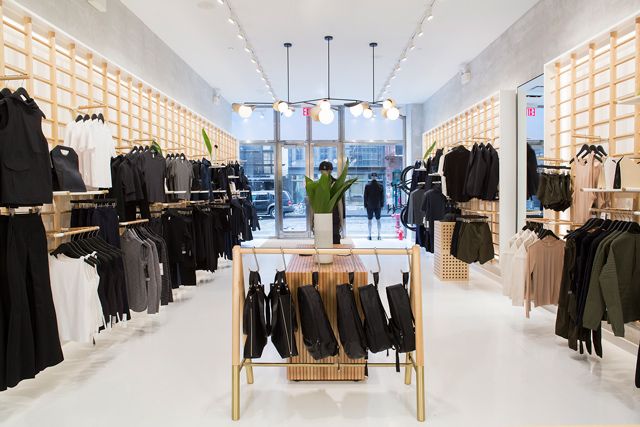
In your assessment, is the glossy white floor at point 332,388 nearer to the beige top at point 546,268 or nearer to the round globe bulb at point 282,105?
the beige top at point 546,268

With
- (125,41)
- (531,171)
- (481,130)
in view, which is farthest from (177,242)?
(481,130)

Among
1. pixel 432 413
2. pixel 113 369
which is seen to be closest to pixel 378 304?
pixel 432 413

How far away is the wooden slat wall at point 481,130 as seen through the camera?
23.2 ft

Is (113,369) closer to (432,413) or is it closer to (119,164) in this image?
(119,164)

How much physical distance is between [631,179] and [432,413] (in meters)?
2.32

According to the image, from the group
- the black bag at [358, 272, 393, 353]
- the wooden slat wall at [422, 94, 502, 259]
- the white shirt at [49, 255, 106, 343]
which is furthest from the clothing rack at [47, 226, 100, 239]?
the wooden slat wall at [422, 94, 502, 259]

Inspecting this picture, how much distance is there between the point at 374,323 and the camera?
2.79 metres

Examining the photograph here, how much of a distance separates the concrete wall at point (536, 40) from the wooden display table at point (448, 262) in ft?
7.41

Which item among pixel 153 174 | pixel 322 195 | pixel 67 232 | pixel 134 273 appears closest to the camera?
pixel 322 195

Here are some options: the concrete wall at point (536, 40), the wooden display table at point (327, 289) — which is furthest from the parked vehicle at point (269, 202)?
the wooden display table at point (327, 289)

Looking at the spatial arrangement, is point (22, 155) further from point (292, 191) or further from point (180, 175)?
point (292, 191)

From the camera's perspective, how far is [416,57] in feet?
27.9

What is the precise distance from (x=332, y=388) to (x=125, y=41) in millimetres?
5006

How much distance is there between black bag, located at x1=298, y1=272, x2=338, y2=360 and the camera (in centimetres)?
281
